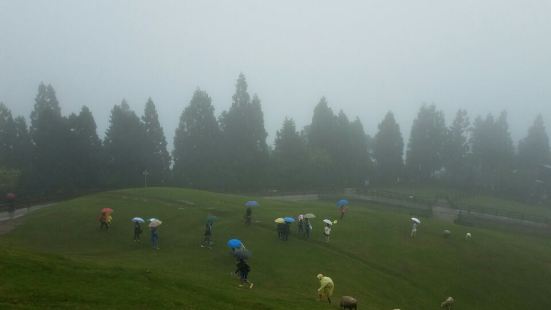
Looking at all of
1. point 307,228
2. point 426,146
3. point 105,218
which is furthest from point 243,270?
point 426,146

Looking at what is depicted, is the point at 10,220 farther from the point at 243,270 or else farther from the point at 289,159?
the point at 289,159

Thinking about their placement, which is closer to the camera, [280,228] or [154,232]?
[154,232]

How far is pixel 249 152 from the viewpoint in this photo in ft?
295

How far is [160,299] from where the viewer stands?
2150cm

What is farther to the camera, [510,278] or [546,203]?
[546,203]

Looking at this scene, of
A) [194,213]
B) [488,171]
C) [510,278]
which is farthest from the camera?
[488,171]

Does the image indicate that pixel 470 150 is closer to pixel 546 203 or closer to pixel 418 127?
pixel 418 127

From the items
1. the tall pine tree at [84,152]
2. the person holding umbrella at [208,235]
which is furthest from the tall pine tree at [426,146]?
the person holding umbrella at [208,235]

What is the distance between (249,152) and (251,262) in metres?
56.5

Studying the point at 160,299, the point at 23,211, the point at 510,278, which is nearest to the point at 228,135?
the point at 23,211

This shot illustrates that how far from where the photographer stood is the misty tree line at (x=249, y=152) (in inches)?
3214

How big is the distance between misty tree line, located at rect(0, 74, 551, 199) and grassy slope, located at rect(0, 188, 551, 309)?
32847 mm

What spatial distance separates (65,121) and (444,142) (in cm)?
9086

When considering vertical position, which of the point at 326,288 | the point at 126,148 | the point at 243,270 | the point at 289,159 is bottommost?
the point at 326,288
